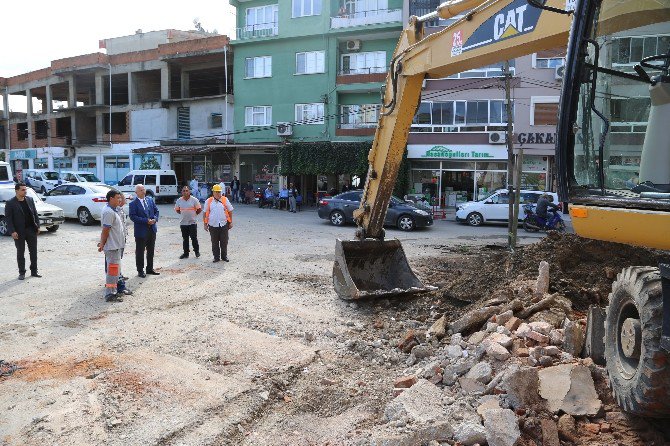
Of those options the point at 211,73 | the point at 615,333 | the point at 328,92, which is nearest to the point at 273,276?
the point at 615,333

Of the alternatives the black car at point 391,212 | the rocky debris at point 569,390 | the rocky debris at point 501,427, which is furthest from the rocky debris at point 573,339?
the black car at point 391,212

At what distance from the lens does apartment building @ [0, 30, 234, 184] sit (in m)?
37.6

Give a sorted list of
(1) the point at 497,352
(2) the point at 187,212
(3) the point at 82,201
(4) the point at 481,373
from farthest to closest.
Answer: (3) the point at 82,201
(2) the point at 187,212
(1) the point at 497,352
(4) the point at 481,373

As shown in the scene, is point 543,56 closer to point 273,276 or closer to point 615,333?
point 273,276

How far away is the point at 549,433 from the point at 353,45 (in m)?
31.2

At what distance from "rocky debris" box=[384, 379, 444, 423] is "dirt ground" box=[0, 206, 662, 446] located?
18 cm

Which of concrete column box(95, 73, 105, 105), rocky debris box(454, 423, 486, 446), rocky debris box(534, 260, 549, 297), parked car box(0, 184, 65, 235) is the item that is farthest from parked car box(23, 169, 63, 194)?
rocky debris box(454, 423, 486, 446)

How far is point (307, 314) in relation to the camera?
7.81 meters

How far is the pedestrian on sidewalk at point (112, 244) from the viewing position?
865 cm

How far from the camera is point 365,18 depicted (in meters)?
31.9

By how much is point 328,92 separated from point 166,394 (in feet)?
96.4

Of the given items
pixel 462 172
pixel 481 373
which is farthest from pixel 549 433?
pixel 462 172

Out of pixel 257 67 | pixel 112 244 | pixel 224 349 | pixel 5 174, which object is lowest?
pixel 224 349

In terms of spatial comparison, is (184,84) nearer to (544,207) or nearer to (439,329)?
(544,207)
